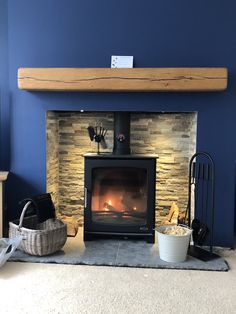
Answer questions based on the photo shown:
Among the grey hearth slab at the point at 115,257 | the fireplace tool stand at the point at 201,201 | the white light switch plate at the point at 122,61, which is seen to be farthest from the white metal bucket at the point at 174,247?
the white light switch plate at the point at 122,61

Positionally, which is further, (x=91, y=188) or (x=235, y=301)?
(x=91, y=188)

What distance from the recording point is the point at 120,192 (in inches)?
121

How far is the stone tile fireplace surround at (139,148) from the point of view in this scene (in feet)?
10.9

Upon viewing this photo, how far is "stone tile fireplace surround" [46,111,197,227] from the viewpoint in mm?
3328

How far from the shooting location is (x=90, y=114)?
11.1 ft

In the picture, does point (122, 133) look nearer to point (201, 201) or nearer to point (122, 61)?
point (122, 61)

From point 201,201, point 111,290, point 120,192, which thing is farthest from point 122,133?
point 111,290

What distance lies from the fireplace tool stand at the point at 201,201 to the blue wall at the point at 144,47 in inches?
2.9

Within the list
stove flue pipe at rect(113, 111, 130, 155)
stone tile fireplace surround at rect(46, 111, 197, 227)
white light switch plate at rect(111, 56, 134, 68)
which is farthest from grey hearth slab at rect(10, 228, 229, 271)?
white light switch plate at rect(111, 56, 134, 68)

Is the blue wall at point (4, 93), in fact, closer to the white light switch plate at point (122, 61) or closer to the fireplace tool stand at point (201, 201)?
the white light switch plate at point (122, 61)

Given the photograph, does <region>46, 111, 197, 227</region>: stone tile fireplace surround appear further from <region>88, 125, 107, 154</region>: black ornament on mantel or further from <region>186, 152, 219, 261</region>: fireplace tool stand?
<region>186, 152, 219, 261</region>: fireplace tool stand

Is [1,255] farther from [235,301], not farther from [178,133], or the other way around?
[178,133]

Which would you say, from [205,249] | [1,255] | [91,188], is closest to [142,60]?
[91,188]

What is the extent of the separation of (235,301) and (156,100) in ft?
5.05
